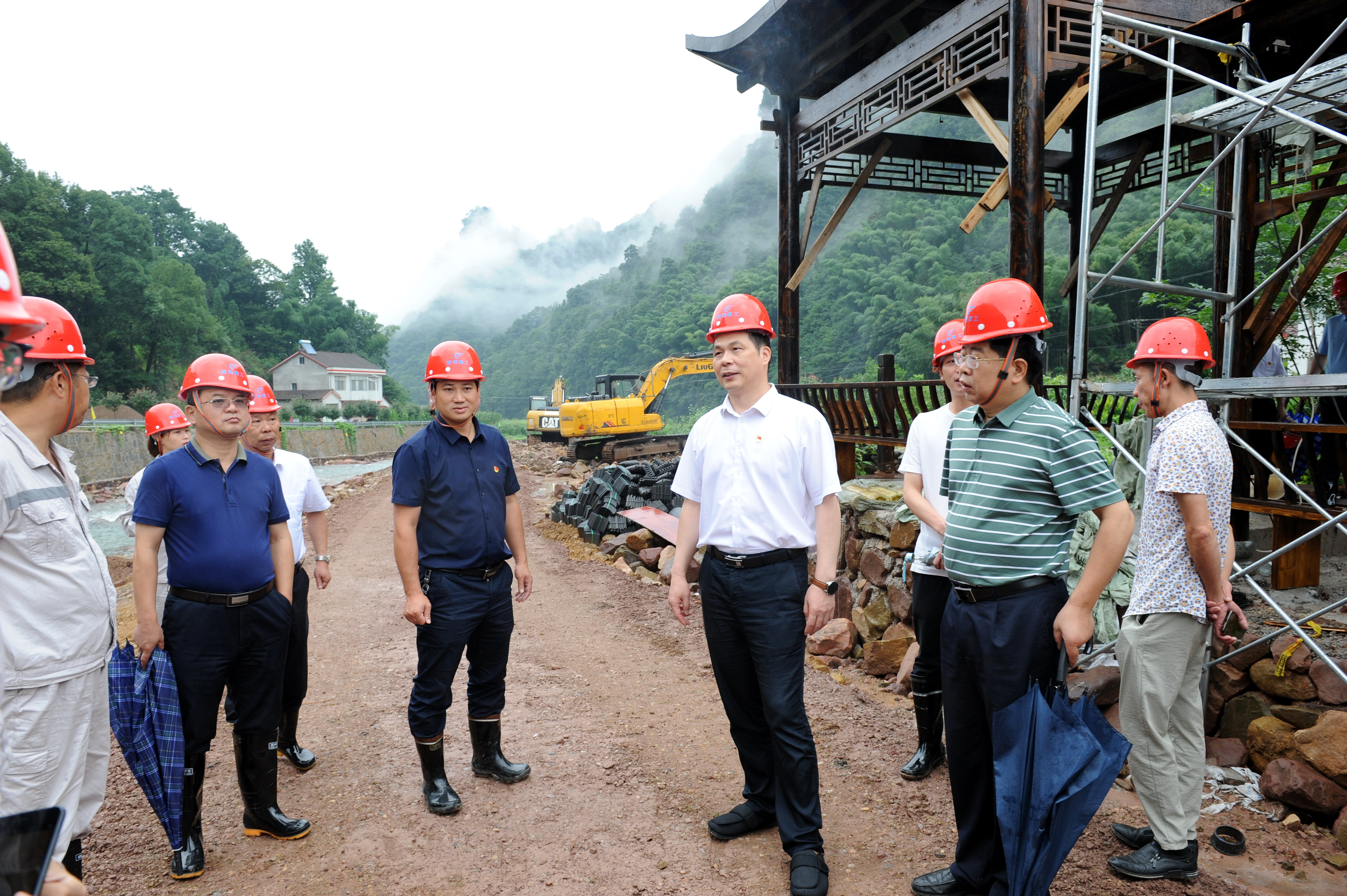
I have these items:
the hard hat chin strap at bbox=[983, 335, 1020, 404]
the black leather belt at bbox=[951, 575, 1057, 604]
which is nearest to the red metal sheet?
the black leather belt at bbox=[951, 575, 1057, 604]

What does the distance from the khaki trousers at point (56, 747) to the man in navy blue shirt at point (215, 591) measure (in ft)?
1.85

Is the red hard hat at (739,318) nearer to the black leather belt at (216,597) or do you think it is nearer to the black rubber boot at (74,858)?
the black leather belt at (216,597)

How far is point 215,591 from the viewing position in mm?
3162

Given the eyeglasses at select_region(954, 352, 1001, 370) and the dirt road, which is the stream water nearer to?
the dirt road

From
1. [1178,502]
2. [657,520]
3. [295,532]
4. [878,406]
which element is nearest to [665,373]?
[657,520]

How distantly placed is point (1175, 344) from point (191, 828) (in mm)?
4262

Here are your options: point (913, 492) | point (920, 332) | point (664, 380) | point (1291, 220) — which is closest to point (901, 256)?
point (920, 332)

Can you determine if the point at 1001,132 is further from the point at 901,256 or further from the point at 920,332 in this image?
the point at 901,256

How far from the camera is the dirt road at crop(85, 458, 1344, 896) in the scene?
310cm

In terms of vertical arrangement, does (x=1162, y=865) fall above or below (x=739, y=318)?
below

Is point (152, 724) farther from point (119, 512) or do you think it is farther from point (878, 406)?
point (119, 512)

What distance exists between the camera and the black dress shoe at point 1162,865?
2.90m

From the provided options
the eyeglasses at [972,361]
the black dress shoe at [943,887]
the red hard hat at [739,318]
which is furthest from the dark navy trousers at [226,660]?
the eyeglasses at [972,361]

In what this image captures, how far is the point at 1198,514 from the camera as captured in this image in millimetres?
2830
